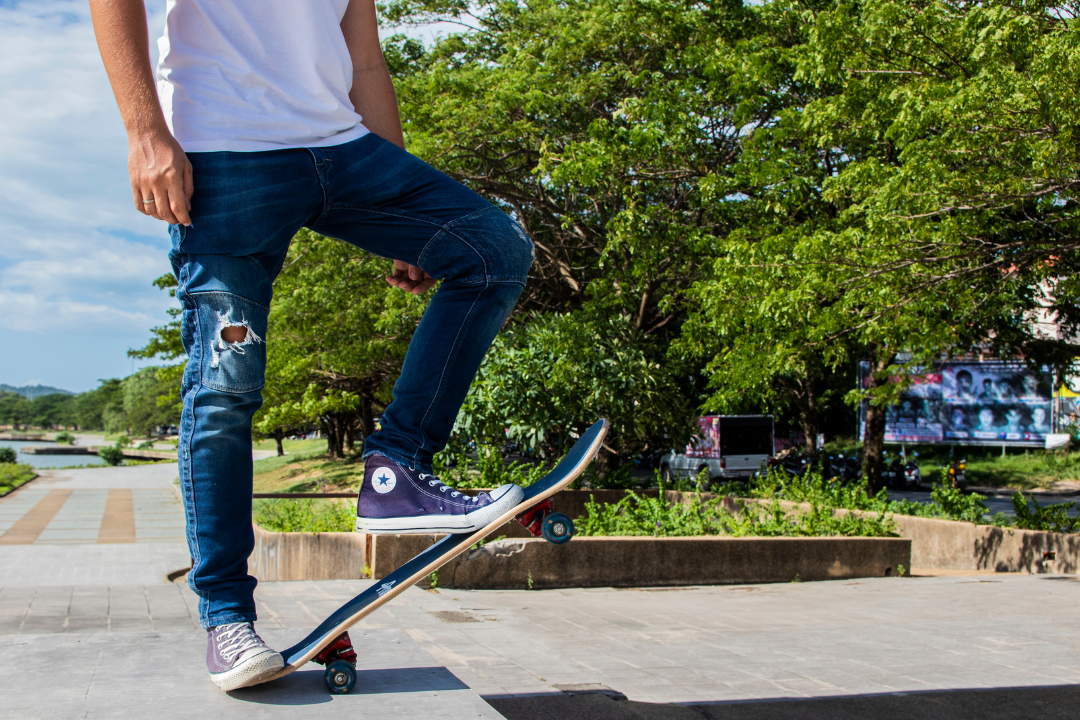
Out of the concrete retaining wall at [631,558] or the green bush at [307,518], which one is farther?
the green bush at [307,518]

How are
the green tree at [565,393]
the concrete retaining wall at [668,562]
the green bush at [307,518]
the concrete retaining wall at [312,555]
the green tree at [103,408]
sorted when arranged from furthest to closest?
the green tree at [103,408]
the green tree at [565,393]
the green bush at [307,518]
the concrete retaining wall at [312,555]
the concrete retaining wall at [668,562]

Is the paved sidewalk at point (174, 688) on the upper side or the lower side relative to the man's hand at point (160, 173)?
lower

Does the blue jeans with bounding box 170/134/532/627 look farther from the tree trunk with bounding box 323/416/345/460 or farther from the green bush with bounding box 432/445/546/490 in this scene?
the tree trunk with bounding box 323/416/345/460

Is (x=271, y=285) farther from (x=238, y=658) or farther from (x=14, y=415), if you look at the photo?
(x=14, y=415)

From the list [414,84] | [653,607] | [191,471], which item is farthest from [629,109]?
[191,471]

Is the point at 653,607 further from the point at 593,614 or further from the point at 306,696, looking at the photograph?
the point at 306,696

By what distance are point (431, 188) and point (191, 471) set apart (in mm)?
923

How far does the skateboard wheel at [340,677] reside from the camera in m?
2.06

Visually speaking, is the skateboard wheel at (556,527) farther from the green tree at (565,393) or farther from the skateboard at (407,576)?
the green tree at (565,393)

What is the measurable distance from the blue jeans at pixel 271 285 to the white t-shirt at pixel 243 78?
0.05 m

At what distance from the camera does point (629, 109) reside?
45.6ft

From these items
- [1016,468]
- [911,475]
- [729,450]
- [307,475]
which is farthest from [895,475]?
[307,475]

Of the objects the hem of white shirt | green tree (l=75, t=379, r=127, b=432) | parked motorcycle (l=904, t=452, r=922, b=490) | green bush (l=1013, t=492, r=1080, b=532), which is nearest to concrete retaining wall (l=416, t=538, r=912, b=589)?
green bush (l=1013, t=492, r=1080, b=532)

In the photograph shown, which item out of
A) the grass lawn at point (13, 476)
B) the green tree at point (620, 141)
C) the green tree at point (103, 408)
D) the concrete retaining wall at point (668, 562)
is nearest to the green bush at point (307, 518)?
the concrete retaining wall at point (668, 562)
